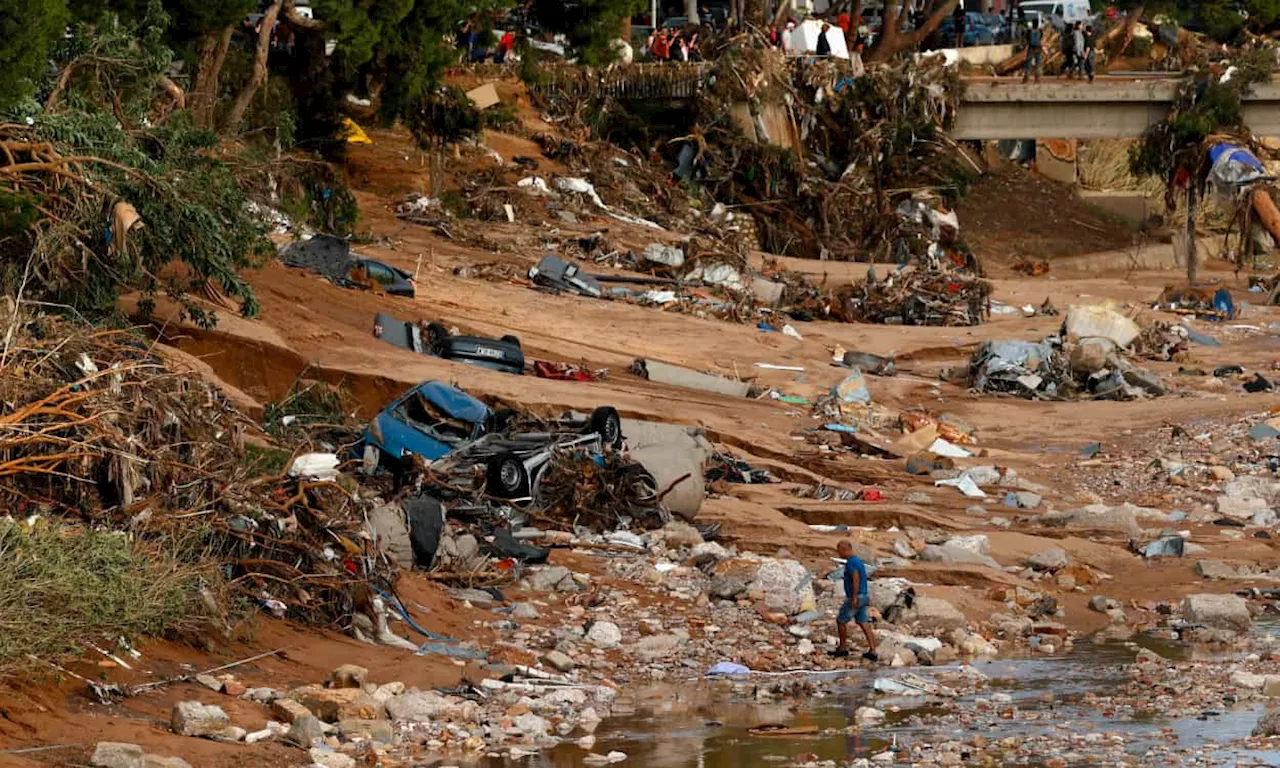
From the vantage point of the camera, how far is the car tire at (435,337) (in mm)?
21591

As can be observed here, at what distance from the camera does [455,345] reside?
2131cm

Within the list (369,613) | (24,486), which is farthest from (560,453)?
(24,486)

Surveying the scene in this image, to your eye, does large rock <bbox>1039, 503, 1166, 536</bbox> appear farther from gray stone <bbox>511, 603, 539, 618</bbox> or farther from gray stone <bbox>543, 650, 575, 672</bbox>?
gray stone <bbox>543, 650, 575, 672</bbox>

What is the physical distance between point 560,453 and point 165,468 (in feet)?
14.2

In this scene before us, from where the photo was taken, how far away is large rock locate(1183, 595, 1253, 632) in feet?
44.6

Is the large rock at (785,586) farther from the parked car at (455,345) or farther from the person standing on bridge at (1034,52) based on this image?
the person standing on bridge at (1034,52)

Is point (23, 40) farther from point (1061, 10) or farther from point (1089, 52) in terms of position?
point (1061, 10)

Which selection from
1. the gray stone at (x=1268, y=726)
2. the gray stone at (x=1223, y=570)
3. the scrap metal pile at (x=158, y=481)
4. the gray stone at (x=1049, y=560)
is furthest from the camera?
the gray stone at (x=1049, y=560)

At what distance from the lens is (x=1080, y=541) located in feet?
53.9

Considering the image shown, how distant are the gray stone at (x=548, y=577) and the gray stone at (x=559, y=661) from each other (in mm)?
1798

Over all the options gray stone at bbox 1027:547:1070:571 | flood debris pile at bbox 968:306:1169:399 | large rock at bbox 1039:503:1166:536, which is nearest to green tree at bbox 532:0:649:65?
flood debris pile at bbox 968:306:1169:399

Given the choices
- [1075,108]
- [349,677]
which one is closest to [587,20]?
[1075,108]

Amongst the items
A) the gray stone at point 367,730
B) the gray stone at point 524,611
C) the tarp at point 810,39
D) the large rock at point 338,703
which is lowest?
the tarp at point 810,39

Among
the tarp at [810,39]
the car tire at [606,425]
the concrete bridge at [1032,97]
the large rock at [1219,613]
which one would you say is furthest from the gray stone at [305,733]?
the tarp at [810,39]
